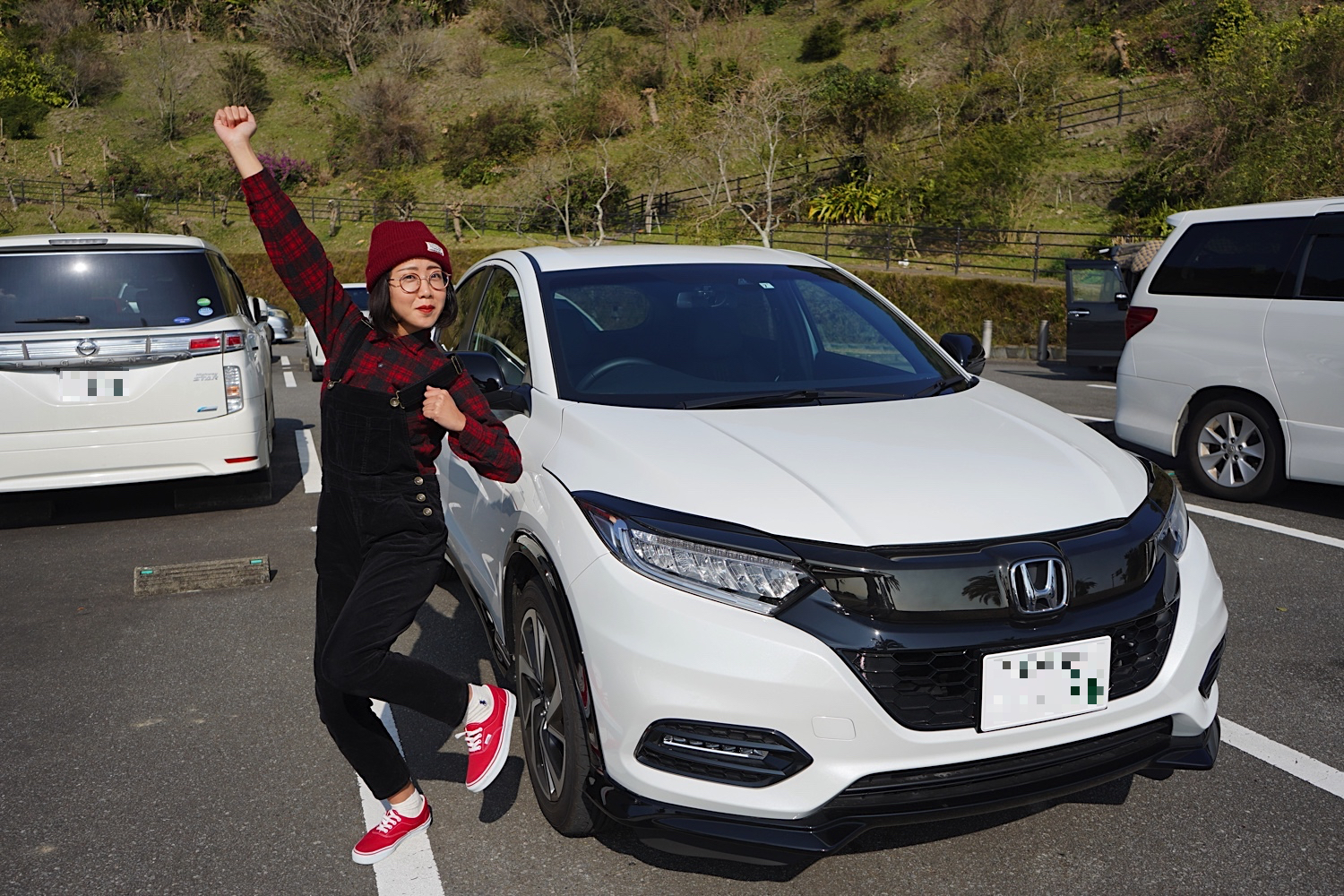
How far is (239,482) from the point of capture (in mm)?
7852

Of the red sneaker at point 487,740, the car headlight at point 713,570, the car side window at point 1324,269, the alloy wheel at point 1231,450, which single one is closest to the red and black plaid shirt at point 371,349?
the car headlight at point 713,570

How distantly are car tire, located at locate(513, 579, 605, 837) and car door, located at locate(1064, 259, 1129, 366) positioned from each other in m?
11.7

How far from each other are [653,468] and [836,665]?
2.42 feet

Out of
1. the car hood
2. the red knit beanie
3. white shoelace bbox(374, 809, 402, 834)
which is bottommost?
white shoelace bbox(374, 809, 402, 834)

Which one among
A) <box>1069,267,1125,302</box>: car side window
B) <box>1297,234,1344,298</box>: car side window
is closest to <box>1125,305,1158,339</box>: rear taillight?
<box>1297,234,1344,298</box>: car side window

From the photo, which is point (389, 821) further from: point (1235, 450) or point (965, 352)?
point (1235, 450)

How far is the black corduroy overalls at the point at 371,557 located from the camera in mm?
2682

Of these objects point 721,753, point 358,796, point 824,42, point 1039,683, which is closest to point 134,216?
point 824,42

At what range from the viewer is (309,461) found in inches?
359

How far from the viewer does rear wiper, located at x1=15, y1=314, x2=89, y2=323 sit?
6.34 metres

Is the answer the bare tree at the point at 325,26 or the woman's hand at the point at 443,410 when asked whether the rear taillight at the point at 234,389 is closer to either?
the woman's hand at the point at 443,410

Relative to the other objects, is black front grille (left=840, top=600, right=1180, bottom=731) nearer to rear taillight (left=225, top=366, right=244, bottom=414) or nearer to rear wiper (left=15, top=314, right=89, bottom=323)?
rear taillight (left=225, top=366, right=244, bottom=414)

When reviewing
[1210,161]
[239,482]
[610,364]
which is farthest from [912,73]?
[610,364]

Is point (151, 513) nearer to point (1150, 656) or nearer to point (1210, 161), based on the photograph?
point (1150, 656)
